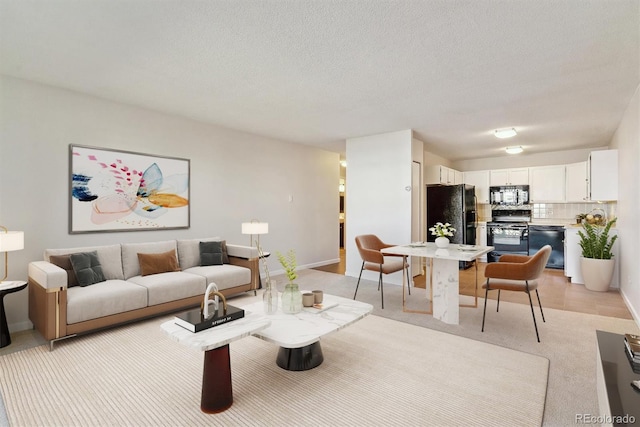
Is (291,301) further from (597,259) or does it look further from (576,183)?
(576,183)

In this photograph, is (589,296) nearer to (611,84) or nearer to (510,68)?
(611,84)

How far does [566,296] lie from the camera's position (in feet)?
15.4

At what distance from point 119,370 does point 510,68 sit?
14.1 feet

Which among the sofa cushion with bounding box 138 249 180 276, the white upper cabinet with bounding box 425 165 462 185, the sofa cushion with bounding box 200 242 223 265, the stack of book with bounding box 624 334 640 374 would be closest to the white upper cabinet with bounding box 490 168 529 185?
the white upper cabinet with bounding box 425 165 462 185

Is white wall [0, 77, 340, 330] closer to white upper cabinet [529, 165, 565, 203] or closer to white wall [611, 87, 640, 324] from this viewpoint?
white upper cabinet [529, 165, 565, 203]

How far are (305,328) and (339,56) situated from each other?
7.52ft

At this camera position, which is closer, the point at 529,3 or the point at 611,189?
the point at 529,3

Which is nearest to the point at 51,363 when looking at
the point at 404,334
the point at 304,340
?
the point at 304,340

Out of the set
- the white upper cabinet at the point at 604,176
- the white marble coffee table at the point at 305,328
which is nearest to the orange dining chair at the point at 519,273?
the white marble coffee table at the point at 305,328

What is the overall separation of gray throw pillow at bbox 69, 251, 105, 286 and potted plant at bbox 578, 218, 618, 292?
22.4 feet

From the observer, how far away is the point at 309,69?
309cm

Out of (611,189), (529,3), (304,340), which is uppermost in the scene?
(529,3)

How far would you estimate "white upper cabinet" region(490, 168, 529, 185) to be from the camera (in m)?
7.27

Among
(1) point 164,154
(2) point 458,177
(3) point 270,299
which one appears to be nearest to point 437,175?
(2) point 458,177
